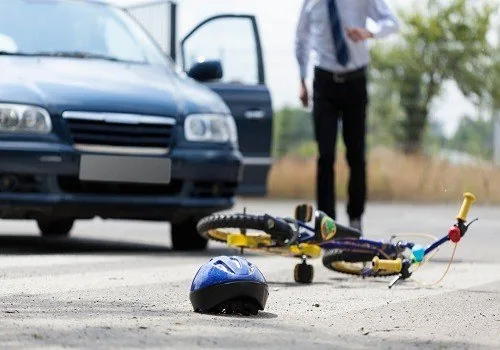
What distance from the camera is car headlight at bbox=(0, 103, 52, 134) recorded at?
396 inches

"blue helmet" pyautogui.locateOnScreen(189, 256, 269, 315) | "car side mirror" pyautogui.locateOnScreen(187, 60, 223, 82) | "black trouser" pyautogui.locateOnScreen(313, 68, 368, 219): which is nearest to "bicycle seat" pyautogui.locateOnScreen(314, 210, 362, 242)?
"blue helmet" pyautogui.locateOnScreen(189, 256, 269, 315)

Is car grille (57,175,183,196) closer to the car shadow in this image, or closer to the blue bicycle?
the car shadow

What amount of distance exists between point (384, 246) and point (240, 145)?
14.8 feet

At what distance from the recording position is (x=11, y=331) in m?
5.68

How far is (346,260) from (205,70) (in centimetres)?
313

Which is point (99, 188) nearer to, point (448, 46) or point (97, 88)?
point (97, 88)

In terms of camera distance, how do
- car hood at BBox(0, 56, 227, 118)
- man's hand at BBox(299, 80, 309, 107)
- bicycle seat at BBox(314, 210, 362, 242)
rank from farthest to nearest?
man's hand at BBox(299, 80, 309, 107) → car hood at BBox(0, 56, 227, 118) → bicycle seat at BBox(314, 210, 362, 242)

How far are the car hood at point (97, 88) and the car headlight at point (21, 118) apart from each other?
45 millimetres

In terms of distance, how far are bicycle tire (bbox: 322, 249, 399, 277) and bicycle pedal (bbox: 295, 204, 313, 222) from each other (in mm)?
232

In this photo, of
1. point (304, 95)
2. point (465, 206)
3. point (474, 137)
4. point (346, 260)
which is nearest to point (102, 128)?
point (304, 95)

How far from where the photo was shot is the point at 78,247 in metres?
11.4

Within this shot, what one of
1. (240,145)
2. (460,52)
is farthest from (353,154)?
(460,52)

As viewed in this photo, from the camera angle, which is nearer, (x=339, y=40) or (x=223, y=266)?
(x=223, y=266)

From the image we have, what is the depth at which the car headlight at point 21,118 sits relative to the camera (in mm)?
10070
